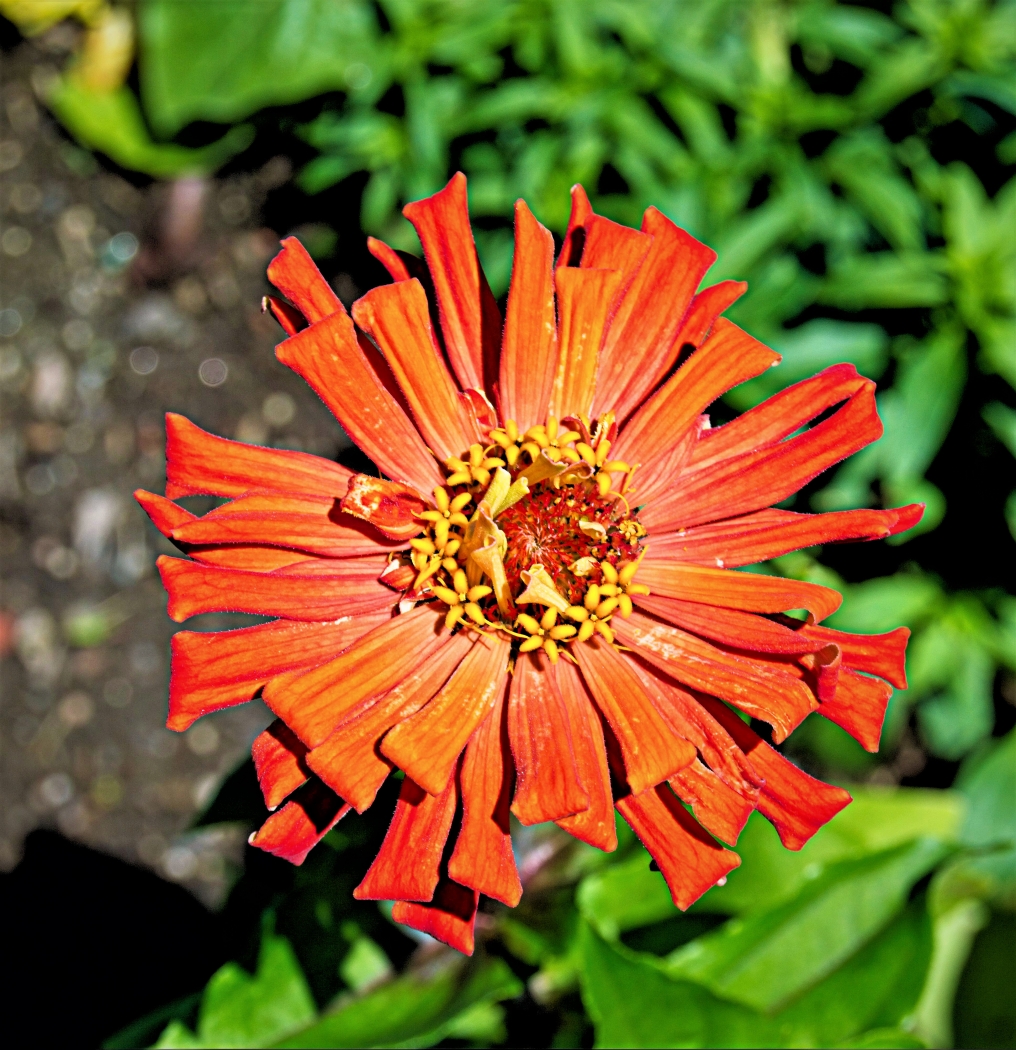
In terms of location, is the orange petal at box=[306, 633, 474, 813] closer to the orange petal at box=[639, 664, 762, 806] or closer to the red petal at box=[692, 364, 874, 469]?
the orange petal at box=[639, 664, 762, 806]

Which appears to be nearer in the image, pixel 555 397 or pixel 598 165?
pixel 555 397

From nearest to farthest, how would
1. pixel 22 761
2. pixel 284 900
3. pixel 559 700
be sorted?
1. pixel 559 700
2. pixel 284 900
3. pixel 22 761

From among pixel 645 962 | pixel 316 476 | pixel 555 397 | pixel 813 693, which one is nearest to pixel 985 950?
pixel 645 962

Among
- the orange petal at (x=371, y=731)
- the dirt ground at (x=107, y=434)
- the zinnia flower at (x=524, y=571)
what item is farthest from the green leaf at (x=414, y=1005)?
the dirt ground at (x=107, y=434)

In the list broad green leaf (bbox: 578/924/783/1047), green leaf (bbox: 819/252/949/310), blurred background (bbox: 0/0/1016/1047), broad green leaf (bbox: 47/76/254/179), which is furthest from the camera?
broad green leaf (bbox: 47/76/254/179)

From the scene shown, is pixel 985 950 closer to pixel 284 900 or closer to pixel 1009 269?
pixel 1009 269

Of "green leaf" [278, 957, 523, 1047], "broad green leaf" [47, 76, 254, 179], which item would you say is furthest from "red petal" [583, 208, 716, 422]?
"broad green leaf" [47, 76, 254, 179]

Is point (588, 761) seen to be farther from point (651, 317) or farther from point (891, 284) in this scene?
point (891, 284)
